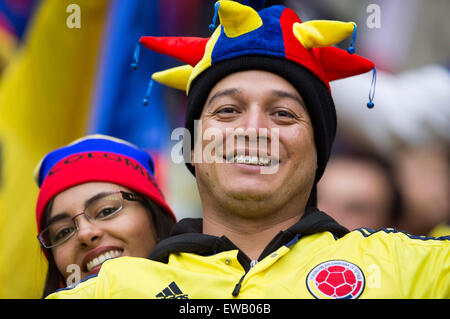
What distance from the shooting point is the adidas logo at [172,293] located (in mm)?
2365

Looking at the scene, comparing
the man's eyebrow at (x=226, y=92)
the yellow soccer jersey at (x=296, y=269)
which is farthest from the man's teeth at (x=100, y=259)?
the man's eyebrow at (x=226, y=92)

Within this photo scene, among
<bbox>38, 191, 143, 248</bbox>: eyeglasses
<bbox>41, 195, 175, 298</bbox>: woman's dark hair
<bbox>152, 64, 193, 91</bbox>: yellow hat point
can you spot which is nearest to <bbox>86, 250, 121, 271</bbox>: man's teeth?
<bbox>38, 191, 143, 248</bbox>: eyeglasses

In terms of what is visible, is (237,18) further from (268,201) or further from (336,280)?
(336,280)

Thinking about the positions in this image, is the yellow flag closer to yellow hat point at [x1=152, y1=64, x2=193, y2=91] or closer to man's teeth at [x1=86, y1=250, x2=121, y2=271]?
man's teeth at [x1=86, y1=250, x2=121, y2=271]

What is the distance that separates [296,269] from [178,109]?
9.39 ft

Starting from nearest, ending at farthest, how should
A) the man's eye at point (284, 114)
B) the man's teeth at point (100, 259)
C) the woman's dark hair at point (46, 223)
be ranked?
the man's eye at point (284, 114) → the man's teeth at point (100, 259) → the woman's dark hair at point (46, 223)

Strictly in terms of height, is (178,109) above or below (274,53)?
→ below

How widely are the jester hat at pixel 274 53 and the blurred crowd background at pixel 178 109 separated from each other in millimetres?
1737

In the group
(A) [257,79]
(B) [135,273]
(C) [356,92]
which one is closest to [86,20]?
(C) [356,92]

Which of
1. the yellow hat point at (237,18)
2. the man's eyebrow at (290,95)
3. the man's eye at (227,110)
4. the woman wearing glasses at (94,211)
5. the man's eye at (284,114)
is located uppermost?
the yellow hat point at (237,18)

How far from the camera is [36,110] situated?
5.29 meters

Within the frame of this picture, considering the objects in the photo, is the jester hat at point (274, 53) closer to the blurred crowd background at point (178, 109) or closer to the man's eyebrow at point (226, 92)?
the man's eyebrow at point (226, 92)

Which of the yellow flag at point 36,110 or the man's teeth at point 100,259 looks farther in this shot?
the yellow flag at point 36,110

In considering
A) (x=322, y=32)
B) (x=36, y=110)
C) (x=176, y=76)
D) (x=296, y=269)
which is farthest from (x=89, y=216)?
(x=36, y=110)
